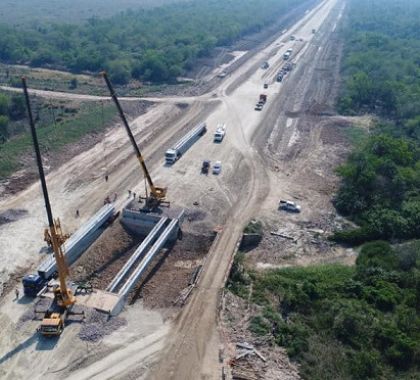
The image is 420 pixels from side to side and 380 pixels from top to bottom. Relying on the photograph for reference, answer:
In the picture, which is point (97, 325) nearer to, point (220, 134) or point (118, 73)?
point (220, 134)

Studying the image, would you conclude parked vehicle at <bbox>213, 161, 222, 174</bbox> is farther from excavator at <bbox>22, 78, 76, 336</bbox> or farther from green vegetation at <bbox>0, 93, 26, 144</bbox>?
green vegetation at <bbox>0, 93, 26, 144</bbox>

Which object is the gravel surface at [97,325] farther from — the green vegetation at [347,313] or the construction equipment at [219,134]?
the construction equipment at [219,134]

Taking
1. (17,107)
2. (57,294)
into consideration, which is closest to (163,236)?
(57,294)

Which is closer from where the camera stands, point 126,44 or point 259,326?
point 259,326

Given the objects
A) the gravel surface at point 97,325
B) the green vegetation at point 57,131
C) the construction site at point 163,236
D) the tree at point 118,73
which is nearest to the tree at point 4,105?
the green vegetation at point 57,131

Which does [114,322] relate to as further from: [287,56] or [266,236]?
[287,56]

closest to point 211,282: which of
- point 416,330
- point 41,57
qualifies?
point 416,330
